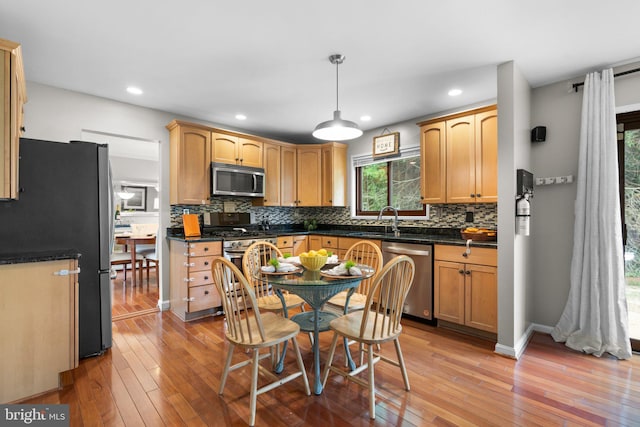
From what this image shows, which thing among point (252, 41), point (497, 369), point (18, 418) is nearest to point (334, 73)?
point (252, 41)

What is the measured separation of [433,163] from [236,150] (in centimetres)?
248

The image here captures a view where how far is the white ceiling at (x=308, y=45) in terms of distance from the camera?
6.25 ft

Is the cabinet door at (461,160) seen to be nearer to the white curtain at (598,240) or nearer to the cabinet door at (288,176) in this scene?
the white curtain at (598,240)

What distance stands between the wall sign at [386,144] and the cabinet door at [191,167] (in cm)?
221

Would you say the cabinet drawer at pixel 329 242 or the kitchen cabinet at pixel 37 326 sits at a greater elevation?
the cabinet drawer at pixel 329 242

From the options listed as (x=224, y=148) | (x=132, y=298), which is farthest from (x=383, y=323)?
(x=132, y=298)

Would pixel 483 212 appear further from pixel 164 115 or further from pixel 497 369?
pixel 164 115

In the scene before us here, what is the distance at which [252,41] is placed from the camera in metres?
2.26

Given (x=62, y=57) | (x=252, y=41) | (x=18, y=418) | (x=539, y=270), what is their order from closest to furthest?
(x=18, y=418), (x=252, y=41), (x=62, y=57), (x=539, y=270)

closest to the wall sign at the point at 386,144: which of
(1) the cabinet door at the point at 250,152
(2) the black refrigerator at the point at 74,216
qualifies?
(1) the cabinet door at the point at 250,152

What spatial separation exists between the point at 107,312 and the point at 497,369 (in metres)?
3.11

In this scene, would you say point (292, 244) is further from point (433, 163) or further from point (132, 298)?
point (132, 298)

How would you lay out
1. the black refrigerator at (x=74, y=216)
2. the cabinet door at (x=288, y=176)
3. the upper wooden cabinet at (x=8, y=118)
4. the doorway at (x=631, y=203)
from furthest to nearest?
the cabinet door at (x=288, y=176) < the doorway at (x=631, y=203) < the black refrigerator at (x=74, y=216) < the upper wooden cabinet at (x=8, y=118)

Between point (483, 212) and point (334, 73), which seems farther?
point (483, 212)
